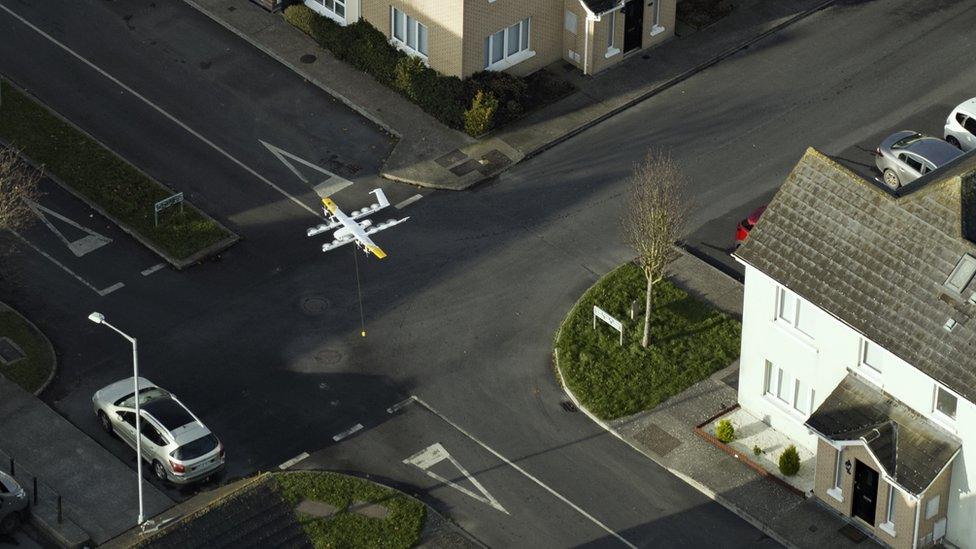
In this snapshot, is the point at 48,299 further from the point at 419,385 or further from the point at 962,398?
the point at 962,398

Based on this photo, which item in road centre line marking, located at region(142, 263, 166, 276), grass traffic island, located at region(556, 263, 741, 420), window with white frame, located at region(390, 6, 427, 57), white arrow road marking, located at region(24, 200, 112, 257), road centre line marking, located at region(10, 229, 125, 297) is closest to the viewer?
grass traffic island, located at region(556, 263, 741, 420)

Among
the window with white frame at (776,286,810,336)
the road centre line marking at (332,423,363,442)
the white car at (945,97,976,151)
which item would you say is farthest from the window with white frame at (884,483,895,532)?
the white car at (945,97,976,151)

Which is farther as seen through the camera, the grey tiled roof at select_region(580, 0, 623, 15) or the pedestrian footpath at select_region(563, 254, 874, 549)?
the grey tiled roof at select_region(580, 0, 623, 15)

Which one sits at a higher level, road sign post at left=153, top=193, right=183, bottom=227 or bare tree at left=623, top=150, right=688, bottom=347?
bare tree at left=623, top=150, right=688, bottom=347

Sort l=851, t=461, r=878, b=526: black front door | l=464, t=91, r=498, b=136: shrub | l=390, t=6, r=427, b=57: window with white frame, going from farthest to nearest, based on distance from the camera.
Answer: l=390, t=6, r=427, b=57: window with white frame, l=464, t=91, r=498, b=136: shrub, l=851, t=461, r=878, b=526: black front door

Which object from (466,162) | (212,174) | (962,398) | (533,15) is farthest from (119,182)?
(962,398)

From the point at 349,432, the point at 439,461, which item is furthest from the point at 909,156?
the point at 349,432

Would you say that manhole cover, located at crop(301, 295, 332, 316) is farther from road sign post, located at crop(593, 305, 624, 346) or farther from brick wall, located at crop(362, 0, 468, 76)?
brick wall, located at crop(362, 0, 468, 76)

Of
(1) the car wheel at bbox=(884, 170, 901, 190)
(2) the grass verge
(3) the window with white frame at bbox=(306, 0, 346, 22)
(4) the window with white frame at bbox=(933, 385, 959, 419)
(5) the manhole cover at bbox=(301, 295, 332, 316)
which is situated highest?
(4) the window with white frame at bbox=(933, 385, 959, 419)

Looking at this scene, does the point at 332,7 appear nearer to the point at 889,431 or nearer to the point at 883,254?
the point at 883,254
